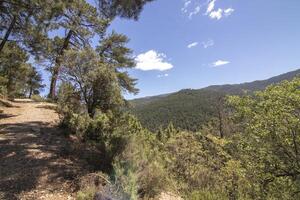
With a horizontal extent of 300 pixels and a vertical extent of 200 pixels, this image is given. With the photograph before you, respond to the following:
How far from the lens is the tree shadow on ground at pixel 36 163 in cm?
524

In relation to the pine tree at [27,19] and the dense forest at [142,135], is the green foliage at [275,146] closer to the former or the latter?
the dense forest at [142,135]

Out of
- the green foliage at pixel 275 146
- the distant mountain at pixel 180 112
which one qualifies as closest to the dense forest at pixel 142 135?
the green foliage at pixel 275 146

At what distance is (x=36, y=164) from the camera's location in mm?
6102

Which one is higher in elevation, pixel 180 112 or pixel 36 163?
pixel 36 163

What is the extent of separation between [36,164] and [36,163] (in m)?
0.06

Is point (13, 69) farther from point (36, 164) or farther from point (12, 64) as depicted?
point (36, 164)

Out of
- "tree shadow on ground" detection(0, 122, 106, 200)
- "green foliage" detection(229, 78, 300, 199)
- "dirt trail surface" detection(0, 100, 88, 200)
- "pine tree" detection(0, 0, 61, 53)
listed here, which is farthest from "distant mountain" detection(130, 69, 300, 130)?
"tree shadow on ground" detection(0, 122, 106, 200)

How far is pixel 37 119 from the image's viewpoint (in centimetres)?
1077

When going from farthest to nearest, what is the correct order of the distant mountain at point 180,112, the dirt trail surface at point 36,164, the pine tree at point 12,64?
the distant mountain at point 180,112
the pine tree at point 12,64
the dirt trail surface at point 36,164

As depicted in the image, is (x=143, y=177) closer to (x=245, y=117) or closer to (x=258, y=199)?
(x=258, y=199)

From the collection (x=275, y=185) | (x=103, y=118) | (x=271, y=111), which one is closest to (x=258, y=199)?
(x=275, y=185)

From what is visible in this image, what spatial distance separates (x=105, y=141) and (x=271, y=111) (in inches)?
216

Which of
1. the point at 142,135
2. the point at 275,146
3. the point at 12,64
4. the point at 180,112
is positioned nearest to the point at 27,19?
the point at 142,135

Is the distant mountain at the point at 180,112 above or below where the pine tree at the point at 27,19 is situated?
below
